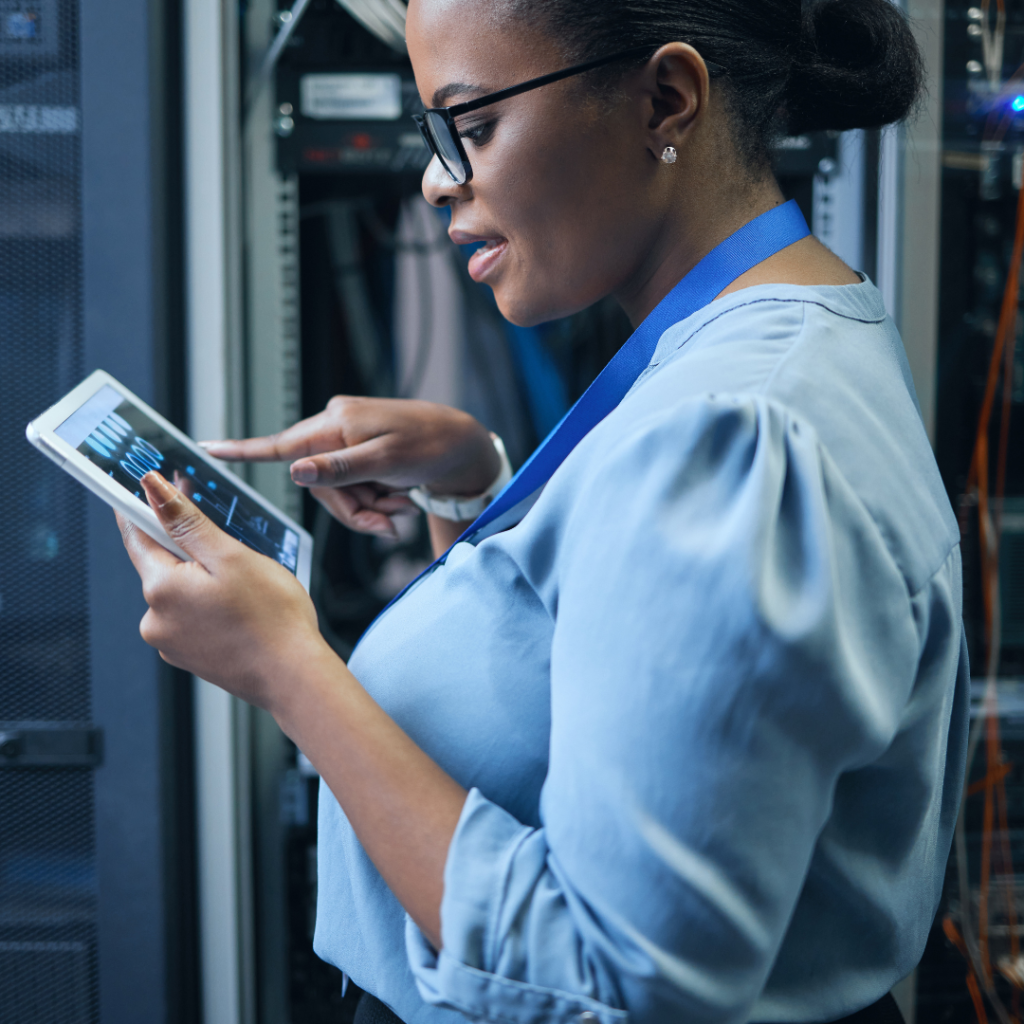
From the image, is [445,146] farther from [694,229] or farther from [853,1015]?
[853,1015]

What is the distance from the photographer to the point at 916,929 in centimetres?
54

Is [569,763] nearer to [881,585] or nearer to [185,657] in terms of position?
[881,585]

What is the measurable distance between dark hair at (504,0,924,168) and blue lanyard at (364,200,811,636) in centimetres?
6

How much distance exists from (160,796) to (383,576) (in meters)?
0.55

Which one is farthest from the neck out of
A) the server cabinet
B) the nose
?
the server cabinet

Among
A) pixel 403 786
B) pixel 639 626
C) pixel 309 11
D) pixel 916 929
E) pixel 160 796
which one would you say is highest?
pixel 309 11

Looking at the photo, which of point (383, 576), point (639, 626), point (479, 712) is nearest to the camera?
point (639, 626)

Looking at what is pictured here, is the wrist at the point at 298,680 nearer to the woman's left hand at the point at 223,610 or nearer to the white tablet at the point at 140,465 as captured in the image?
the woman's left hand at the point at 223,610

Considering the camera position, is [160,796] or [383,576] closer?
[160,796]

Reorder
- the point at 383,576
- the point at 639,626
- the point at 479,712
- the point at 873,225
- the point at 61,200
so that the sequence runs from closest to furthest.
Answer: the point at 639,626 < the point at 479,712 < the point at 61,200 < the point at 873,225 < the point at 383,576

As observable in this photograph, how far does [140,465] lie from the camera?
0.69 metres

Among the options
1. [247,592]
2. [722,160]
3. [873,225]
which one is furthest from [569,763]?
[873,225]

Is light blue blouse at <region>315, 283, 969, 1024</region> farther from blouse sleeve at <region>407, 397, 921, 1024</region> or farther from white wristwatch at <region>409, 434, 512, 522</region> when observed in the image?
white wristwatch at <region>409, 434, 512, 522</region>

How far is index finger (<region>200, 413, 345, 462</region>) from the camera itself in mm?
833
